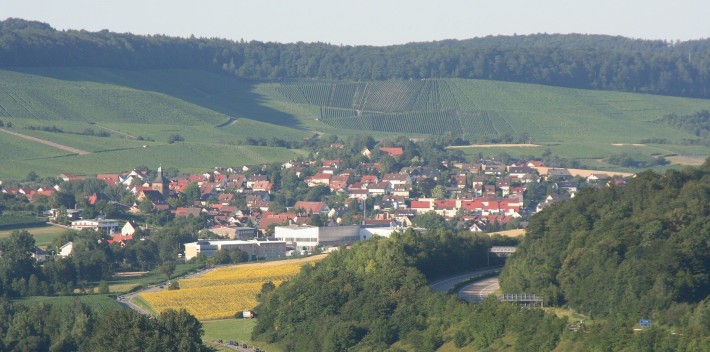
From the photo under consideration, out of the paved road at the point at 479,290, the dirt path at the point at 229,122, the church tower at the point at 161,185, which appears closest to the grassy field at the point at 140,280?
the paved road at the point at 479,290

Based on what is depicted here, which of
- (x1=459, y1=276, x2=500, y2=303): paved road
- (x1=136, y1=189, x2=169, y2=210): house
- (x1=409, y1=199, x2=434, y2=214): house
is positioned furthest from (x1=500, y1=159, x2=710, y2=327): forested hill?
(x1=136, y1=189, x2=169, y2=210): house

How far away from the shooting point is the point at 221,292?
263ft

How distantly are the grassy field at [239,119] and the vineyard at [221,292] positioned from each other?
52899 millimetres

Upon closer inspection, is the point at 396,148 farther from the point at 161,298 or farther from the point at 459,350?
the point at 459,350

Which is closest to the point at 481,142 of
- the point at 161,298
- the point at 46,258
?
the point at 46,258

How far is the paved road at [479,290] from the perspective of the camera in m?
68.5

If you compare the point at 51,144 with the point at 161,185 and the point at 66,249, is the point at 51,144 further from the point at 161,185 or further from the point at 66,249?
the point at 66,249

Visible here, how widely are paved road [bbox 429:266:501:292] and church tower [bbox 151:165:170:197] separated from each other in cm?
5292

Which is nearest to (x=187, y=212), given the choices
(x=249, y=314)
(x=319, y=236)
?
(x=319, y=236)

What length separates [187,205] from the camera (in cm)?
12838

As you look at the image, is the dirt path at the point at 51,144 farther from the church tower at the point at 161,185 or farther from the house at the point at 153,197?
the house at the point at 153,197

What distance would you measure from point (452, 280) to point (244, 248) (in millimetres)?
27060

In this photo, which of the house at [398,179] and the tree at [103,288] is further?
the house at [398,179]

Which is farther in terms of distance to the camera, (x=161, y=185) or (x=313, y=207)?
(x=161, y=185)
